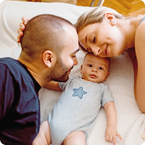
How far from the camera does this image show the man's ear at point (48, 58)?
0.81 metres

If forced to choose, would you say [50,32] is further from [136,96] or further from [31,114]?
[136,96]

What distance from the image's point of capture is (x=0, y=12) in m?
1.43

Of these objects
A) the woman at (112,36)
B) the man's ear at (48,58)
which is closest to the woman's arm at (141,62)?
the woman at (112,36)

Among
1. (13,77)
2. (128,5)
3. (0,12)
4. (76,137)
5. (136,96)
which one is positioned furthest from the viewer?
(128,5)

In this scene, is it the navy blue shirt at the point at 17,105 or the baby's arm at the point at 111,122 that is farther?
the baby's arm at the point at 111,122

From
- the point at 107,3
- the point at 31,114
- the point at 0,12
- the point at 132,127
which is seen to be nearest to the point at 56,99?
the point at 31,114

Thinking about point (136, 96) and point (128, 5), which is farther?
point (128, 5)

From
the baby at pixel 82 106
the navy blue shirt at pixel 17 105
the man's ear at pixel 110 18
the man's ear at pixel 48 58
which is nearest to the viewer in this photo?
the navy blue shirt at pixel 17 105

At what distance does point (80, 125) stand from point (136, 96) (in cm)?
36

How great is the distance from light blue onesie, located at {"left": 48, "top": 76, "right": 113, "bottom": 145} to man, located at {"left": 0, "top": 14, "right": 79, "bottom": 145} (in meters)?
0.15

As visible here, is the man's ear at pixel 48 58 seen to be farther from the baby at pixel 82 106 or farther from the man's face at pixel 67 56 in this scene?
the baby at pixel 82 106

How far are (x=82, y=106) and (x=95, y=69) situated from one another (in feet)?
0.79

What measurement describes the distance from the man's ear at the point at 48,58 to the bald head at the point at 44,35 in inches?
0.6

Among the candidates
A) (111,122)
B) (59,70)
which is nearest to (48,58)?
(59,70)
